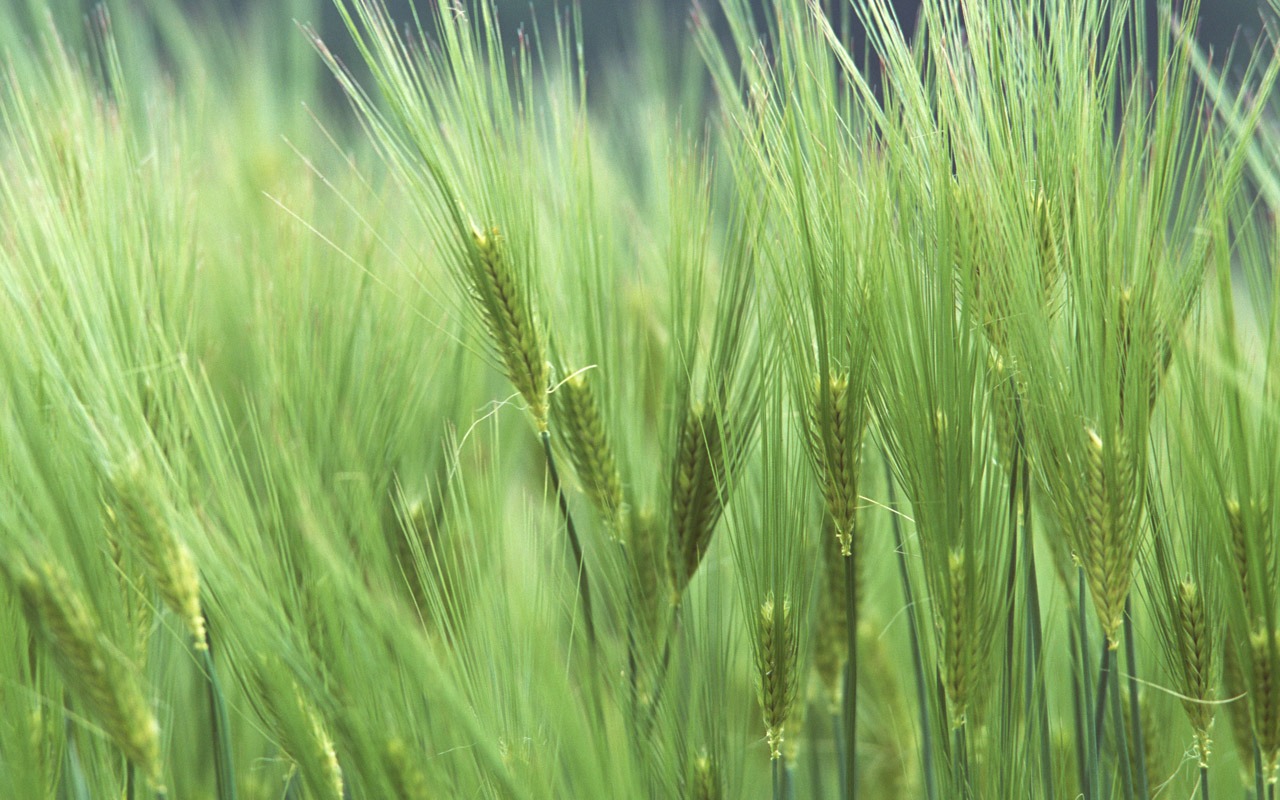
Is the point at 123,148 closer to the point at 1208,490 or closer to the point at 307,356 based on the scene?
the point at 307,356

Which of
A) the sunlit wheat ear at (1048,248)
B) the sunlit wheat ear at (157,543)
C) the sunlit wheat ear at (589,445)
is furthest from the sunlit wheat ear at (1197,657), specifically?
the sunlit wheat ear at (157,543)

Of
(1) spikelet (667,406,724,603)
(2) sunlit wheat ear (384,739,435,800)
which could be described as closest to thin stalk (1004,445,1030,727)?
(1) spikelet (667,406,724,603)

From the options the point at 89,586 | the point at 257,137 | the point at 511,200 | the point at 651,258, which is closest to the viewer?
the point at 89,586

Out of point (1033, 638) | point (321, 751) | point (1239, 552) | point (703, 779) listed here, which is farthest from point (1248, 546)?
point (321, 751)

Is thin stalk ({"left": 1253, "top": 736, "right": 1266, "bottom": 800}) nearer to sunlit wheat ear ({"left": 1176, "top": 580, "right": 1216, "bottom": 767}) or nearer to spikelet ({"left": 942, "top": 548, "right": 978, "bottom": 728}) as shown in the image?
sunlit wheat ear ({"left": 1176, "top": 580, "right": 1216, "bottom": 767})

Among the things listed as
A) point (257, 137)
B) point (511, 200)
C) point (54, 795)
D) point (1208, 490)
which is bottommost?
point (54, 795)

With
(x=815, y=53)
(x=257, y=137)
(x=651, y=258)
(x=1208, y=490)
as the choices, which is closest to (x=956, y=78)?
(x=815, y=53)
